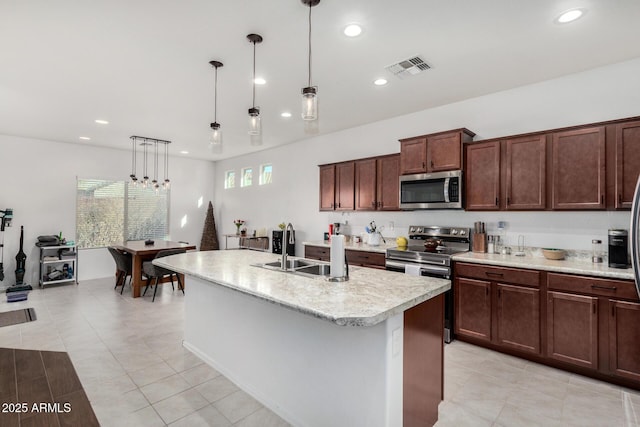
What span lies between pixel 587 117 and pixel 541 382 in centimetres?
256

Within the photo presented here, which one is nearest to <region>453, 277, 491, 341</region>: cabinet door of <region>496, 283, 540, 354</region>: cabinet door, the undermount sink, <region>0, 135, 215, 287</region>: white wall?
<region>496, 283, 540, 354</region>: cabinet door

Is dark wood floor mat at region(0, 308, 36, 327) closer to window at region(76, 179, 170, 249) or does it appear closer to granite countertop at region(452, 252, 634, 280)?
window at region(76, 179, 170, 249)

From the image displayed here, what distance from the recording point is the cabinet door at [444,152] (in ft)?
12.0

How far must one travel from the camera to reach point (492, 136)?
3.71m

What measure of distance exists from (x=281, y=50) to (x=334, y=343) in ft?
7.99

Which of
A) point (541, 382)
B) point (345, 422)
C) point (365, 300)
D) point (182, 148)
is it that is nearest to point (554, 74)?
point (541, 382)

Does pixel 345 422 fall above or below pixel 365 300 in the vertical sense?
below

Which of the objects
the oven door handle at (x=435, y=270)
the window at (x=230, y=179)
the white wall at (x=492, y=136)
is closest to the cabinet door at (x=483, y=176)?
the white wall at (x=492, y=136)

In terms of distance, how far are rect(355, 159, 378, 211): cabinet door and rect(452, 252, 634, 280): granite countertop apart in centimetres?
153

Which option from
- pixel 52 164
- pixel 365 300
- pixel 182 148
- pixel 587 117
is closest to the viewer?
pixel 365 300

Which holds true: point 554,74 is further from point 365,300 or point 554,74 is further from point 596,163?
point 365,300

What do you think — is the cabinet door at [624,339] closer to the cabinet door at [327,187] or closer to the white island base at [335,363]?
the white island base at [335,363]

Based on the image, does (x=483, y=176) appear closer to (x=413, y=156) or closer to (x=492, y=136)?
(x=492, y=136)

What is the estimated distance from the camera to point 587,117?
10.3 feet
